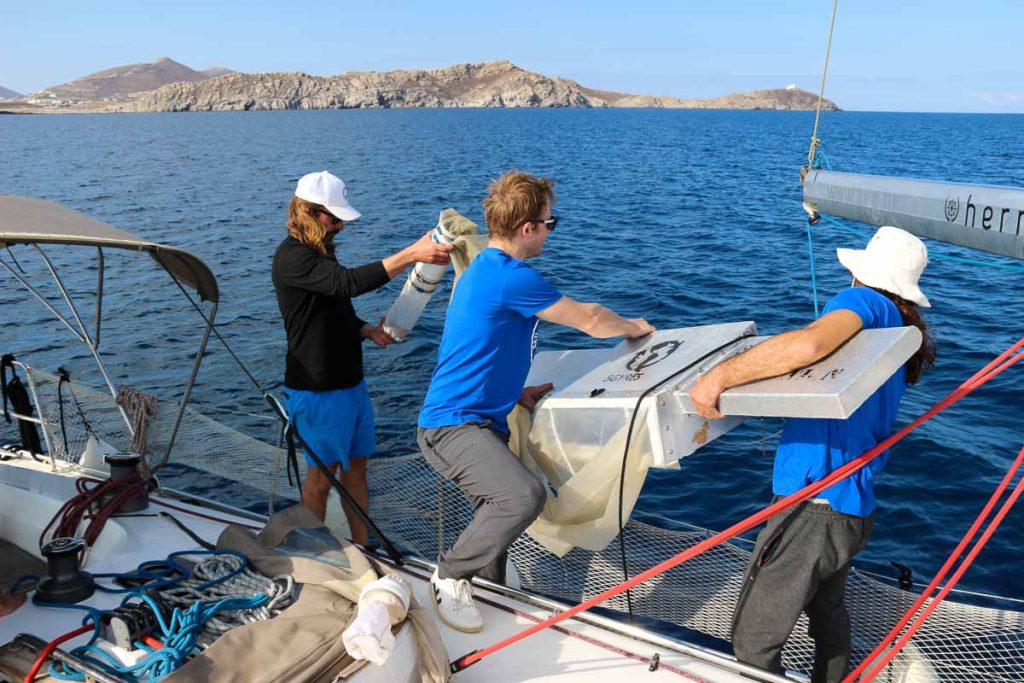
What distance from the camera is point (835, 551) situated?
2988 mm

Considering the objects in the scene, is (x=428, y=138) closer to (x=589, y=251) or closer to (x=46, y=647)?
(x=589, y=251)

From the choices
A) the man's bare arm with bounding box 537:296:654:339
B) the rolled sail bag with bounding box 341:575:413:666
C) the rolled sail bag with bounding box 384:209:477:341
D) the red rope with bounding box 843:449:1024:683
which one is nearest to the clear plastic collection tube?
the rolled sail bag with bounding box 384:209:477:341

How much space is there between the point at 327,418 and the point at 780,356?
237 cm

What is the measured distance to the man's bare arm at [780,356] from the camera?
2756 millimetres

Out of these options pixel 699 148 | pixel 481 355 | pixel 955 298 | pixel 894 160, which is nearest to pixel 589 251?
pixel 955 298

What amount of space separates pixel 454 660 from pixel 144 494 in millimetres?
2116

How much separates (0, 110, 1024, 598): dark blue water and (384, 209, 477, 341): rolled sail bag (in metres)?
1.96

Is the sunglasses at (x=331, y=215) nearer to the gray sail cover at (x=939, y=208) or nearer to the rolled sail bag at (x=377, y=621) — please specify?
the rolled sail bag at (x=377, y=621)

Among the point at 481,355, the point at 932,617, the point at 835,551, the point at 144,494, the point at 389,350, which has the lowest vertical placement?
the point at 389,350

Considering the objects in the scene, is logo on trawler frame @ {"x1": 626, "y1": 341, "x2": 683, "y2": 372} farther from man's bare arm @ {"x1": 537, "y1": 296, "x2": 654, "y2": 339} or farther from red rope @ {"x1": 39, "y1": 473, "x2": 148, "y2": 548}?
red rope @ {"x1": 39, "y1": 473, "x2": 148, "y2": 548}

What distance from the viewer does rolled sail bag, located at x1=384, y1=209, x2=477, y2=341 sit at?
3932mm

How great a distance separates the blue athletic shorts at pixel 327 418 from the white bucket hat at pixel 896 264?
2.52m

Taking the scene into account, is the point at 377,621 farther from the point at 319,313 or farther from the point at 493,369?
the point at 319,313

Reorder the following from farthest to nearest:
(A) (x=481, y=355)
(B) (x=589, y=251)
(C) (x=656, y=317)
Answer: (B) (x=589, y=251) < (C) (x=656, y=317) < (A) (x=481, y=355)
